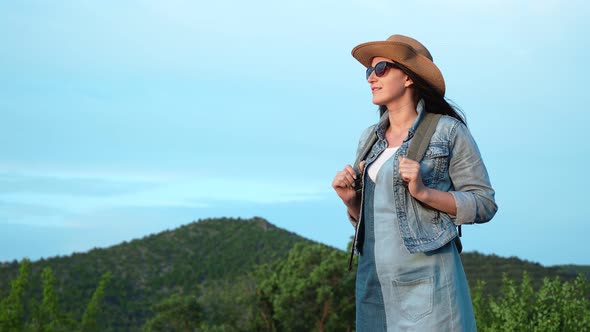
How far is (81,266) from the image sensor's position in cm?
2642

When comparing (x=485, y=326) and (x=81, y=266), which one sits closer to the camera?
(x=485, y=326)

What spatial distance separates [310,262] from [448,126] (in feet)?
33.5

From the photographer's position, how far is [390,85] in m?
3.75

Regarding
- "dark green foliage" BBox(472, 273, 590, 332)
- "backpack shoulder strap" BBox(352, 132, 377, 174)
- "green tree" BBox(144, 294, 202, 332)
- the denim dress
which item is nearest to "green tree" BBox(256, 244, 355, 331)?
"green tree" BBox(144, 294, 202, 332)

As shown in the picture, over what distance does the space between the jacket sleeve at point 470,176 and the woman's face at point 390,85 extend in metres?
0.35

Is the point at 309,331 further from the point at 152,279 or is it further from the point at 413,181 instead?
the point at 152,279

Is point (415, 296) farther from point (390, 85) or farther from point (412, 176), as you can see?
point (390, 85)

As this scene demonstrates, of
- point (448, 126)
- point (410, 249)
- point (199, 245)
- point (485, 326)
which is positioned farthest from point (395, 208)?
point (199, 245)

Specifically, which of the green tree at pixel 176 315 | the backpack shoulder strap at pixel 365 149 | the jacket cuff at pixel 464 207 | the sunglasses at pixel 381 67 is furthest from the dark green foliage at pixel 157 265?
the jacket cuff at pixel 464 207

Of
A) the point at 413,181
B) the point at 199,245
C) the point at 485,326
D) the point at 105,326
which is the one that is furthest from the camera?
the point at 199,245

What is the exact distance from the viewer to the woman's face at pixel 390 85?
3.76 m

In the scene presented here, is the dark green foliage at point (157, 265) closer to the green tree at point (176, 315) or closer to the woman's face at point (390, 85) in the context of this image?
the green tree at point (176, 315)

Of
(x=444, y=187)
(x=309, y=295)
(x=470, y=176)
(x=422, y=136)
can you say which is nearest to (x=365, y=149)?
(x=422, y=136)

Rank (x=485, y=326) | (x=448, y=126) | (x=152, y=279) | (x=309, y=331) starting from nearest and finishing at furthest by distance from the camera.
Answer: (x=448, y=126) < (x=485, y=326) < (x=309, y=331) < (x=152, y=279)
